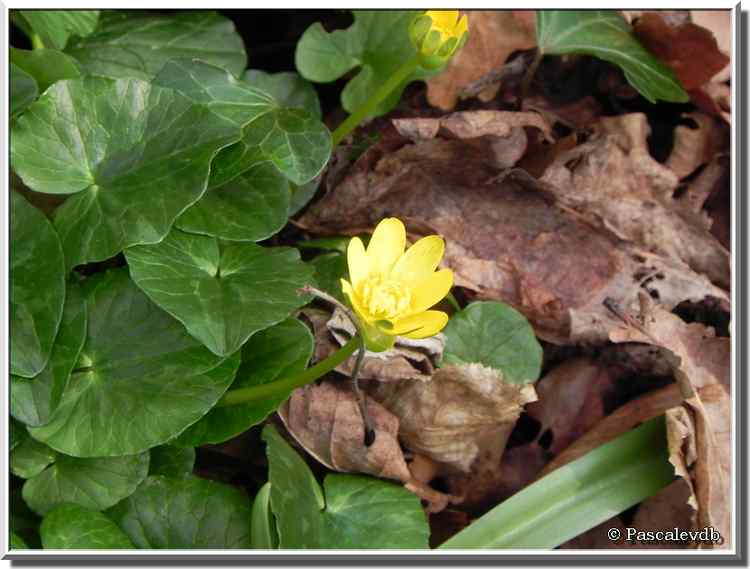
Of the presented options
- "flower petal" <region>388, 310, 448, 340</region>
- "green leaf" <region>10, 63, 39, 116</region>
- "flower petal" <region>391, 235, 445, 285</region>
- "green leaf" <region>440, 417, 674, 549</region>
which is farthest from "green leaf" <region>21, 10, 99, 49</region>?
"green leaf" <region>440, 417, 674, 549</region>

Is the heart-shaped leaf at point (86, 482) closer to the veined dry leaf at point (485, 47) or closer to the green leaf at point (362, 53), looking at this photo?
the green leaf at point (362, 53)

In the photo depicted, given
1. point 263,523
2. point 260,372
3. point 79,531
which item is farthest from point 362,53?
Answer: point 79,531

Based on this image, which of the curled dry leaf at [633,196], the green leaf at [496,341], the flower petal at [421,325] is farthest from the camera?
the curled dry leaf at [633,196]

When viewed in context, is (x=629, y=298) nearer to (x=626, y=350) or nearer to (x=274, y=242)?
(x=626, y=350)

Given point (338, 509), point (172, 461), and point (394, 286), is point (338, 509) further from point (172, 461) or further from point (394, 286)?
point (394, 286)
